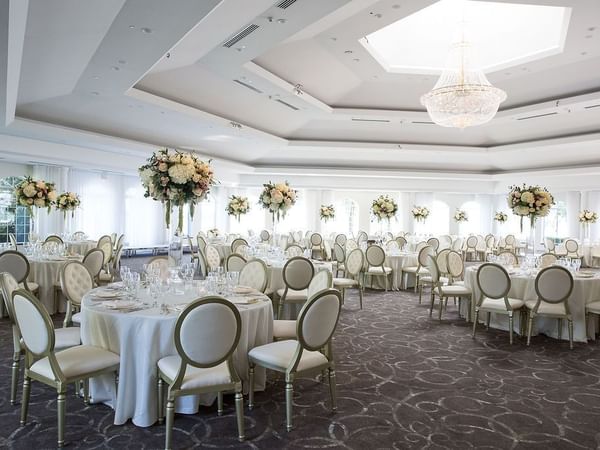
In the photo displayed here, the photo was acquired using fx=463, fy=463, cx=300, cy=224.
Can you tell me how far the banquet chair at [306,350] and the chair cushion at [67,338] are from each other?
5.13 ft

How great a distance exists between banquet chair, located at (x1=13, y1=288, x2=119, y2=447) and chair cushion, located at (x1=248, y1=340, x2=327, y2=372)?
1.09 metres

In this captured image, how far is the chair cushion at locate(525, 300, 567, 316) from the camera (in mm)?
5875

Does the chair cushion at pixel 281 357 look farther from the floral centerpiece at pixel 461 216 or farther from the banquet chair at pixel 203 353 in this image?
the floral centerpiece at pixel 461 216

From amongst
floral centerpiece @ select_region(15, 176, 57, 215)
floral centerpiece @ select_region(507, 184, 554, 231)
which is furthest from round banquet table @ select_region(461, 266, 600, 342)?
floral centerpiece @ select_region(15, 176, 57, 215)

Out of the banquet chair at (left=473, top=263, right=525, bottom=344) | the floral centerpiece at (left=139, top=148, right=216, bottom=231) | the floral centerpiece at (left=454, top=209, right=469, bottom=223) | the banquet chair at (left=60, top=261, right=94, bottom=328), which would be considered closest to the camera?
the floral centerpiece at (left=139, top=148, right=216, bottom=231)

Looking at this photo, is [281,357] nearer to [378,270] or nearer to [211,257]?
[211,257]

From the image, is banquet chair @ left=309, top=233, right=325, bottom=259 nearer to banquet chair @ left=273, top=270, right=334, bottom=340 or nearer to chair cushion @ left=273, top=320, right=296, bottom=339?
banquet chair @ left=273, top=270, right=334, bottom=340

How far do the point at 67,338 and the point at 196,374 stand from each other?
154 centimetres

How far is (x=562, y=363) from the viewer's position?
5.27 metres

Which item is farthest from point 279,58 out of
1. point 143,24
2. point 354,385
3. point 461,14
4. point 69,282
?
point 354,385

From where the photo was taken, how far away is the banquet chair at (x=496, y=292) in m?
6.08

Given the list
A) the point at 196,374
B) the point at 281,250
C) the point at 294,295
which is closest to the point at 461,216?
the point at 281,250

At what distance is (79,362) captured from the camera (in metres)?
3.39

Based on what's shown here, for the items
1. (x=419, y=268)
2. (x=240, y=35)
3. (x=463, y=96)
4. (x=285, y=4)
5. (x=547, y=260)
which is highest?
(x=240, y=35)
